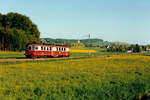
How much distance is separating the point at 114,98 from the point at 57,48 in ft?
103

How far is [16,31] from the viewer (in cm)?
5378

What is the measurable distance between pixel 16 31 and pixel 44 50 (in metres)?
24.6

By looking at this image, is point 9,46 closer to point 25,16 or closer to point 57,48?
point 25,16

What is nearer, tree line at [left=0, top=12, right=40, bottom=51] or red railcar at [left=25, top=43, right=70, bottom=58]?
red railcar at [left=25, top=43, right=70, bottom=58]

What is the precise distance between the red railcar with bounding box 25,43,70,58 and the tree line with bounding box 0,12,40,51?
809 inches

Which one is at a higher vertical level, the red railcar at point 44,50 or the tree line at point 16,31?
the tree line at point 16,31

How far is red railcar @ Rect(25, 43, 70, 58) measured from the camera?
103 ft

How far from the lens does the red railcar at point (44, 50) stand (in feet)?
103

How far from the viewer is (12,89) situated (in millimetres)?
7098

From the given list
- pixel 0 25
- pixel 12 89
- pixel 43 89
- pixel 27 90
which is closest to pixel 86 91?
pixel 43 89

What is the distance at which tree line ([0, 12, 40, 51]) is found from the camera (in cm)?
5338

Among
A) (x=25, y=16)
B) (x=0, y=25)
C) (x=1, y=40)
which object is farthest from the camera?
(x=25, y=16)

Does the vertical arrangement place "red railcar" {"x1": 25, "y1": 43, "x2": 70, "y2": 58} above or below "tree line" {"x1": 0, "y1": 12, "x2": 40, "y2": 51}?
below

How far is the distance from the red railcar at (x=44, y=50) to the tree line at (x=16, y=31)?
67.4ft
